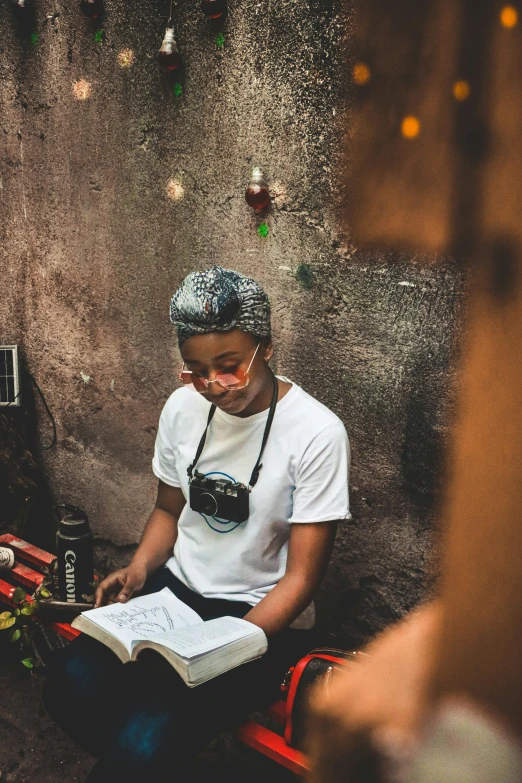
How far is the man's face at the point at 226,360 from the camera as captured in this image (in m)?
1.96

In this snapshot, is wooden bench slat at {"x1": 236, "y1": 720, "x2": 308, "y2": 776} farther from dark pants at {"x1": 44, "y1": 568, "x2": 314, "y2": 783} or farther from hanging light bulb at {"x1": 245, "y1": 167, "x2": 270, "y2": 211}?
hanging light bulb at {"x1": 245, "y1": 167, "x2": 270, "y2": 211}

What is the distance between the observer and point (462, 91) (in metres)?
2.10

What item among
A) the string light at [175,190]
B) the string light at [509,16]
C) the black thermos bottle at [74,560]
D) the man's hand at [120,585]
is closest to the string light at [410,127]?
the string light at [509,16]

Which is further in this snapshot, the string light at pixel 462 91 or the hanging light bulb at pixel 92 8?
the hanging light bulb at pixel 92 8

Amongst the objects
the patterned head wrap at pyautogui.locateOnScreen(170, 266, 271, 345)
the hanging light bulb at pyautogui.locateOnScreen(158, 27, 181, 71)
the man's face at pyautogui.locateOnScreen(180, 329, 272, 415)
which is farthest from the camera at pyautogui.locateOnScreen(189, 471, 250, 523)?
the hanging light bulb at pyautogui.locateOnScreen(158, 27, 181, 71)

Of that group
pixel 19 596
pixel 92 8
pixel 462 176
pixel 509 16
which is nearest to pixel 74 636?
pixel 19 596

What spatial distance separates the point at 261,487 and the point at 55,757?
5.31 feet

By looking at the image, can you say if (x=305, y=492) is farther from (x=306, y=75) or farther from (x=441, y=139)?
(x=306, y=75)

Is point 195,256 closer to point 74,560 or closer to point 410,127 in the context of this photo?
point 410,127

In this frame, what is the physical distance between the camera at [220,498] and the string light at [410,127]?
54.5 inches

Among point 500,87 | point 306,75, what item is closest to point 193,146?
point 306,75

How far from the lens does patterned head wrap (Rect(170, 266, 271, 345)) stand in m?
1.91

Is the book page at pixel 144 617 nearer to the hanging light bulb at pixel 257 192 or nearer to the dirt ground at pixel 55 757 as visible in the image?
the dirt ground at pixel 55 757

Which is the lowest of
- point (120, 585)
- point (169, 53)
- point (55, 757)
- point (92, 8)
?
point (55, 757)
